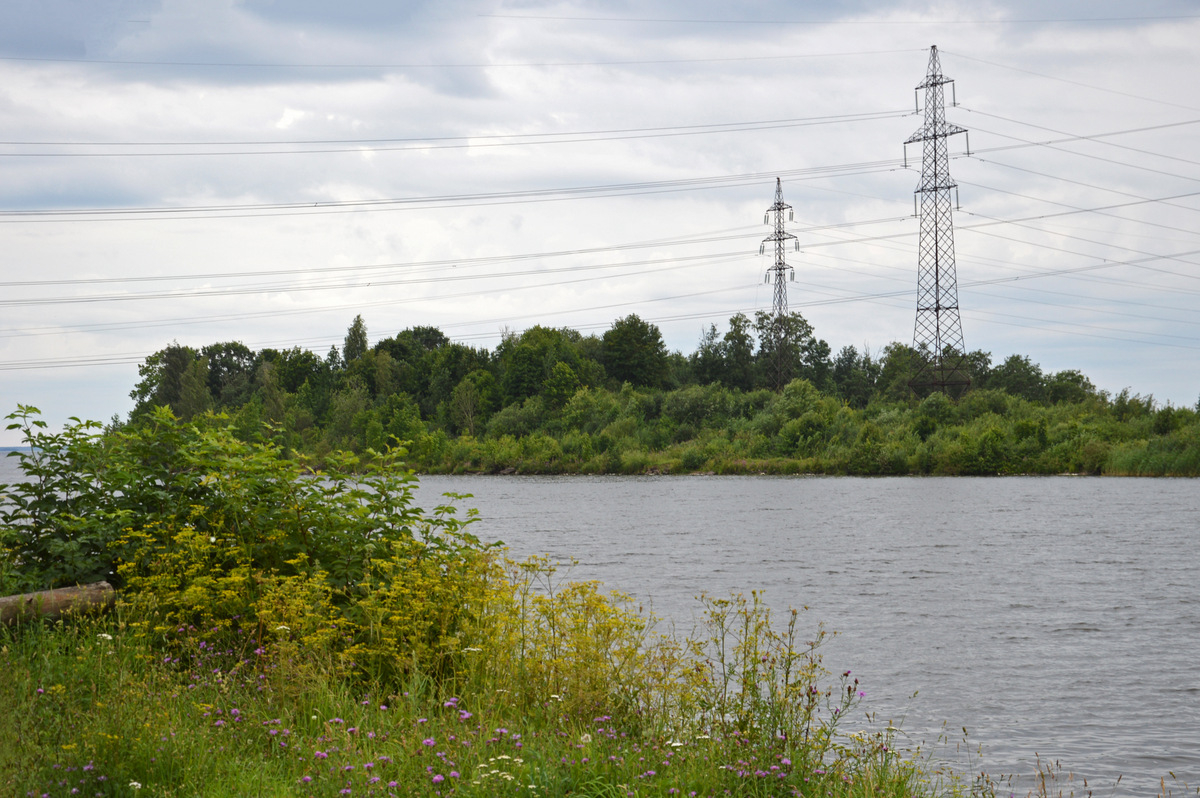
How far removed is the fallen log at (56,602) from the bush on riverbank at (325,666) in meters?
0.13

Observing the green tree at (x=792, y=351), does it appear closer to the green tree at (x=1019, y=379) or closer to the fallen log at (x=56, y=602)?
the green tree at (x=1019, y=379)

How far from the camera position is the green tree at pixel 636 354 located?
105 m

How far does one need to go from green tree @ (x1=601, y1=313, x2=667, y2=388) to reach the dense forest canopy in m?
0.16

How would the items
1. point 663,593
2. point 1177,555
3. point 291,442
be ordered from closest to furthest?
point 291,442
point 663,593
point 1177,555

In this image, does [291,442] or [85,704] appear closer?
[85,704]

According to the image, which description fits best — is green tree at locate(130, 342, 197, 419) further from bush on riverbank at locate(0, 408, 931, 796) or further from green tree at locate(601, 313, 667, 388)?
bush on riverbank at locate(0, 408, 931, 796)

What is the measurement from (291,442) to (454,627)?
411cm

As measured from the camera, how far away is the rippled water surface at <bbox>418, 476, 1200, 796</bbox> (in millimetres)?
10750

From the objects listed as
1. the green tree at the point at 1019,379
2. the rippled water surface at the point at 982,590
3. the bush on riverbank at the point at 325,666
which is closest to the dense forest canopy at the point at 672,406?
the green tree at the point at 1019,379

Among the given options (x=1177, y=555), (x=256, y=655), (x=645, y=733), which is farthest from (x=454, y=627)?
(x=1177, y=555)

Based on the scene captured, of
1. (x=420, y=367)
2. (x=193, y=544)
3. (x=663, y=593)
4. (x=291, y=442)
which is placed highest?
(x=420, y=367)

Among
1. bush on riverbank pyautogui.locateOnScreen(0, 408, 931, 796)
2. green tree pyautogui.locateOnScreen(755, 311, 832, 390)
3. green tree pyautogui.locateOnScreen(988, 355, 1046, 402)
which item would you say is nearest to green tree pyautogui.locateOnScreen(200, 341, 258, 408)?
green tree pyautogui.locateOnScreen(755, 311, 832, 390)

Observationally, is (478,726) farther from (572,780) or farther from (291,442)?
(291,442)

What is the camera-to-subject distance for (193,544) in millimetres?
8227
